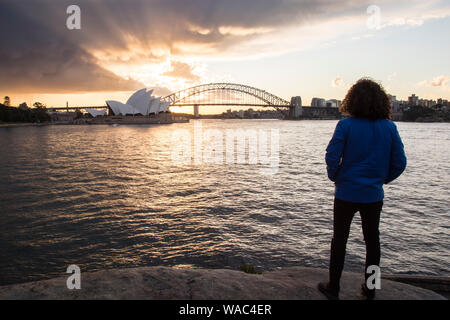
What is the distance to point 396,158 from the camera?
2711 millimetres

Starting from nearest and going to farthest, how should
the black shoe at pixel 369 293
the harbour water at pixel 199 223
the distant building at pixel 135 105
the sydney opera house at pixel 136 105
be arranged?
the black shoe at pixel 369 293 < the harbour water at pixel 199 223 < the distant building at pixel 135 105 < the sydney opera house at pixel 136 105

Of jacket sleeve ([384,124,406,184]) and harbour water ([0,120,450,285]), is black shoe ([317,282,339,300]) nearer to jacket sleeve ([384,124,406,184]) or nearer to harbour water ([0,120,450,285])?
jacket sleeve ([384,124,406,184])

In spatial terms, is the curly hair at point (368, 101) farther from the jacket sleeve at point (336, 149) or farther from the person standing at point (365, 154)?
the jacket sleeve at point (336, 149)

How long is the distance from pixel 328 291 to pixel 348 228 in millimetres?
653

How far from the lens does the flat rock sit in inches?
106

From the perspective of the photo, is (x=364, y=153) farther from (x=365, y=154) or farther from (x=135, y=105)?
(x=135, y=105)

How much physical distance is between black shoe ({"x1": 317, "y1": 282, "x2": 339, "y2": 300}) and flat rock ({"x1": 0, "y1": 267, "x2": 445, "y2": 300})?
57mm

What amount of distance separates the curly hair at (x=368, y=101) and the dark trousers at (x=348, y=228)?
79 cm

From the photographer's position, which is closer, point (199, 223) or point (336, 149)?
point (336, 149)

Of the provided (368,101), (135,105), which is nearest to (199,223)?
(368,101)

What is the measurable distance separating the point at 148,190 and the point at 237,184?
11.5 ft

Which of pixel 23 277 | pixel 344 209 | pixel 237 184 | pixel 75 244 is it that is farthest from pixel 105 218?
pixel 344 209

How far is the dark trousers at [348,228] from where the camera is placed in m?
2.69

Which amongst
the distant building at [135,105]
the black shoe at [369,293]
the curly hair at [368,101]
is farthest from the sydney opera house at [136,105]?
the black shoe at [369,293]
